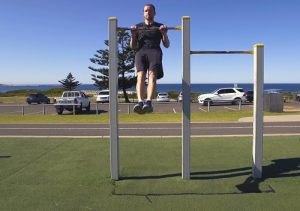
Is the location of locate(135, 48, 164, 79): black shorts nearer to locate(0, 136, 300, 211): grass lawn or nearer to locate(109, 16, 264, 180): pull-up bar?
locate(109, 16, 264, 180): pull-up bar

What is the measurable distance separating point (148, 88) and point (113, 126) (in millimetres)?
723

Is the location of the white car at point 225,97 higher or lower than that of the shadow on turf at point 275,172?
higher

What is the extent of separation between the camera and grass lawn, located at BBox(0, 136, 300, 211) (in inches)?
181

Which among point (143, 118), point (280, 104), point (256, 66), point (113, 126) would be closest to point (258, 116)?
point (256, 66)

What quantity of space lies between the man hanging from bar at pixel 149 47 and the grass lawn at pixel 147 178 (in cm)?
116

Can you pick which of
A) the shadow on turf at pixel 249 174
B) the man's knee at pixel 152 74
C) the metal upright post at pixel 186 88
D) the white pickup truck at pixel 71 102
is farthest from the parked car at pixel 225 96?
the man's knee at pixel 152 74

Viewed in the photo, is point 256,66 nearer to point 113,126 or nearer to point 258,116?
point 258,116

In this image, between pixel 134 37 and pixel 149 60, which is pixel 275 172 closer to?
pixel 149 60

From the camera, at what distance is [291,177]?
224 inches

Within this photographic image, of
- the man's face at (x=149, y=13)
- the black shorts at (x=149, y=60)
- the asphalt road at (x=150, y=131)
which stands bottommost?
the asphalt road at (x=150, y=131)

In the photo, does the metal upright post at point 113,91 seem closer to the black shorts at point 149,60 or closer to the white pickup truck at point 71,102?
the black shorts at point 149,60

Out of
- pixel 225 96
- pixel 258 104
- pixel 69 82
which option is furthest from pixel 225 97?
pixel 69 82

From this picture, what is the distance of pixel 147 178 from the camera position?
227 inches

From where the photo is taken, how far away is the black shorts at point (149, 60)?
5.62 meters
